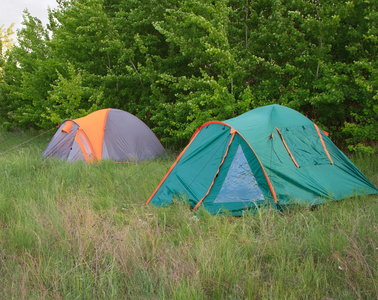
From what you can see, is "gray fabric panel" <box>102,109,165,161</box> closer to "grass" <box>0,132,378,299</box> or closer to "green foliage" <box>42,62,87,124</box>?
"green foliage" <box>42,62,87,124</box>

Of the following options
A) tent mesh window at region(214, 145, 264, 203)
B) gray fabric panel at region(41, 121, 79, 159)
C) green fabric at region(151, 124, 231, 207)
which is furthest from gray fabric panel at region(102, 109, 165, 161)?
tent mesh window at region(214, 145, 264, 203)

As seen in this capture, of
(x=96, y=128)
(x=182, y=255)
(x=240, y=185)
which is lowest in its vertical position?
(x=240, y=185)

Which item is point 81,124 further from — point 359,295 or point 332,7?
point 359,295

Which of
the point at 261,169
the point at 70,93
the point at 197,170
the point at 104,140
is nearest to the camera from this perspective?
the point at 261,169

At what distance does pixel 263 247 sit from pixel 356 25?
24.3ft

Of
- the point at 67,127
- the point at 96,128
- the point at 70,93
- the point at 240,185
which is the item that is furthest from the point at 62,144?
the point at 240,185

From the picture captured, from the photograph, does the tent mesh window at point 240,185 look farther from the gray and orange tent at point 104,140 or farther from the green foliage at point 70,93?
the green foliage at point 70,93

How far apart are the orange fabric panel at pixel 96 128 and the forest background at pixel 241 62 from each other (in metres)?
1.57

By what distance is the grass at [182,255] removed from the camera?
2809mm

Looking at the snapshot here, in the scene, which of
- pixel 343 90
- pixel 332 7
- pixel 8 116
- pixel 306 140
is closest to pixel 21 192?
pixel 306 140

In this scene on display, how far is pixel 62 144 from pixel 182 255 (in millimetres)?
7194

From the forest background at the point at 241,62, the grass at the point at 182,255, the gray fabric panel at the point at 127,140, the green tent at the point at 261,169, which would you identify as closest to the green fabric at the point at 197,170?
the green tent at the point at 261,169

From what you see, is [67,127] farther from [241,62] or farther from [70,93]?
[241,62]

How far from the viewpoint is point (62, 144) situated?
9430 millimetres
